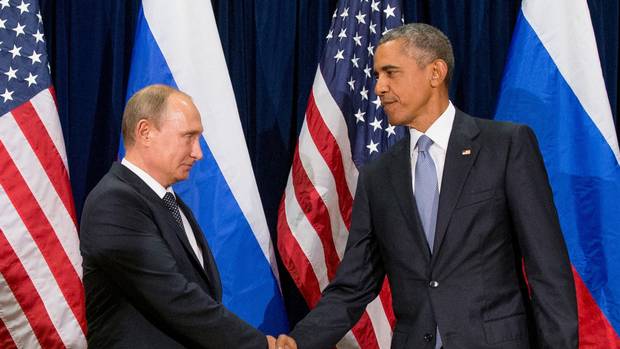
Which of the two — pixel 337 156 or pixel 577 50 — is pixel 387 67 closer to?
pixel 337 156

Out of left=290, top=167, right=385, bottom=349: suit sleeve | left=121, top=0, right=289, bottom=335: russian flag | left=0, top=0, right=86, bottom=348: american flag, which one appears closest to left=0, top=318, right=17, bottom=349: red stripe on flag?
left=0, top=0, right=86, bottom=348: american flag

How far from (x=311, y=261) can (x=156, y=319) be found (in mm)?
1330

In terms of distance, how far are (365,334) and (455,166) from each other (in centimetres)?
133

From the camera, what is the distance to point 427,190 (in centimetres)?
243

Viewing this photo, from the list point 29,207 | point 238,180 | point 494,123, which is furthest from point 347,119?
point 29,207

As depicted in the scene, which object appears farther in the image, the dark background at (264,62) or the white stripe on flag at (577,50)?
the dark background at (264,62)

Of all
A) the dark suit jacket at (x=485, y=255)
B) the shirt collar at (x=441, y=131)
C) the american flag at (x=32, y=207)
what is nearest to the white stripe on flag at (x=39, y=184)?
the american flag at (x=32, y=207)

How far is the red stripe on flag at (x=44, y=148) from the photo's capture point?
3039mm

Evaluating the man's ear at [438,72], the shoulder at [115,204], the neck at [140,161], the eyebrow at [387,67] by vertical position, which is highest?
the eyebrow at [387,67]

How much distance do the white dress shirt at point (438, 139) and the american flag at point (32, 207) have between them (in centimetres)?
136

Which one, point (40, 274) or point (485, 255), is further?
point (40, 274)

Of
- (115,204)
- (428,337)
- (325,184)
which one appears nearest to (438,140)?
(428,337)

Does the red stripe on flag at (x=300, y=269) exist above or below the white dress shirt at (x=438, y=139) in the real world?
below

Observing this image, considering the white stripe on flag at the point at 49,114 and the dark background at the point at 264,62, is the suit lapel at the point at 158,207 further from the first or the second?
the dark background at the point at 264,62
